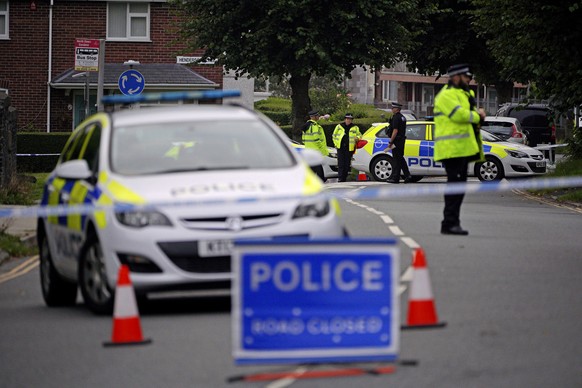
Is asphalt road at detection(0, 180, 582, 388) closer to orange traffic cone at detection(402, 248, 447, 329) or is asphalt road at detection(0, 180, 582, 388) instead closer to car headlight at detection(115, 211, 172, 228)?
orange traffic cone at detection(402, 248, 447, 329)

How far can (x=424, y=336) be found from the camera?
9.72 m

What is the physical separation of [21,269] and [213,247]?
5329 millimetres

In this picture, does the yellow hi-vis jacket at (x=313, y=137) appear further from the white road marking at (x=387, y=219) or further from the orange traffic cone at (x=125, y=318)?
the orange traffic cone at (x=125, y=318)

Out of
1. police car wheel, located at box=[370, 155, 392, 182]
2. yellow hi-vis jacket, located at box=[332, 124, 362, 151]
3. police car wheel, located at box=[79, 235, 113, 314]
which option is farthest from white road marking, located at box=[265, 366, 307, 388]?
yellow hi-vis jacket, located at box=[332, 124, 362, 151]

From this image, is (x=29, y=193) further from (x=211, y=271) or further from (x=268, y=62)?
(x=268, y=62)

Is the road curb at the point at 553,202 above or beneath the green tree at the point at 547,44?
beneath

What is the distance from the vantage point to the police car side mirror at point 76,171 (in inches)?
445

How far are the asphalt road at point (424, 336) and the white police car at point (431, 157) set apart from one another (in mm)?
17748

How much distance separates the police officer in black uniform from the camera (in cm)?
3197

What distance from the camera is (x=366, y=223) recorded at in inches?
760

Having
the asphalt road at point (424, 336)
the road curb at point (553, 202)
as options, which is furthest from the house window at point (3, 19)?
the asphalt road at point (424, 336)

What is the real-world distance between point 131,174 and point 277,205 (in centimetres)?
128

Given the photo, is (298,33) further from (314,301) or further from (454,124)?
(314,301)

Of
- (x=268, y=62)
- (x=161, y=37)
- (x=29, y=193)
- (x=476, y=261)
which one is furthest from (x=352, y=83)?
(x=476, y=261)
